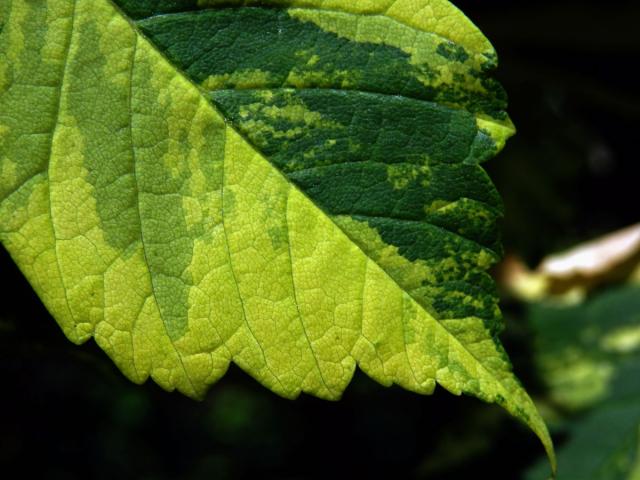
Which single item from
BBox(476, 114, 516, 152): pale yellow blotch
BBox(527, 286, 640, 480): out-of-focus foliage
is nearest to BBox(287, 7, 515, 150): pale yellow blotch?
BBox(476, 114, 516, 152): pale yellow blotch

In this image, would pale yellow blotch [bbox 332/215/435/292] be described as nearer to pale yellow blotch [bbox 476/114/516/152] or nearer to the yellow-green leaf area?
the yellow-green leaf area

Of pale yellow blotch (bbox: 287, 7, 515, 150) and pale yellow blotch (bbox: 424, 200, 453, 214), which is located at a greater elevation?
pale yellow blotch (bbox: 287, 7, 515, 150)

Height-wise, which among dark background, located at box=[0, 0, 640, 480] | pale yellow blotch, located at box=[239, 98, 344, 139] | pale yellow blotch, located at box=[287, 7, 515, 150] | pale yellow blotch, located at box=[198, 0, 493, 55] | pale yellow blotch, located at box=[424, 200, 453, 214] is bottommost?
dark background, located at box=[0, 0, 640, 480]

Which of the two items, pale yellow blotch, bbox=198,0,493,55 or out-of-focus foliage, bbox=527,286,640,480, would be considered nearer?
pale yellow blotch, bbox=198,0,493,55

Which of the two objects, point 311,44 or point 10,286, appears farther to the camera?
point 10,286

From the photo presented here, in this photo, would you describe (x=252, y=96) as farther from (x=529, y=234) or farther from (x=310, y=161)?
(x=529, y=234)

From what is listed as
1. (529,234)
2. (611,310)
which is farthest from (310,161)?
(611,310)

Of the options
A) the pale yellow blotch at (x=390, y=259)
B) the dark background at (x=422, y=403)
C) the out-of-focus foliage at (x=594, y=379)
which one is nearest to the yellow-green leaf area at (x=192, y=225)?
the pale yellow blotch at (x=390, y=259)
